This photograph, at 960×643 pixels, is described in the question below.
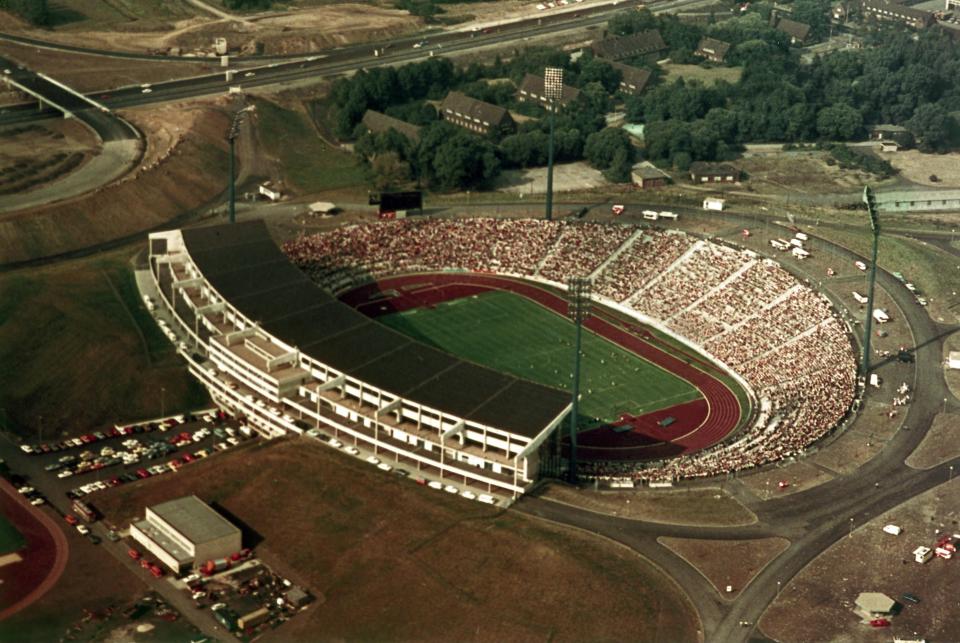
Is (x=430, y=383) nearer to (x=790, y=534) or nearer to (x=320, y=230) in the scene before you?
(x=790, y=534)

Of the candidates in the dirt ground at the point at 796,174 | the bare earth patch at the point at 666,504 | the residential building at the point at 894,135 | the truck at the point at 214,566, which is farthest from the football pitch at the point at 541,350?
the residential building at the point at 894,135

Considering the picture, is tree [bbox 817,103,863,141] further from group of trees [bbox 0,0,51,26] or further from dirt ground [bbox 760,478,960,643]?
group of trees [bbox 0,0,51,26]

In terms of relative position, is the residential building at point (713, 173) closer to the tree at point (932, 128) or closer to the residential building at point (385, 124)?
the tree at point (932, 128)

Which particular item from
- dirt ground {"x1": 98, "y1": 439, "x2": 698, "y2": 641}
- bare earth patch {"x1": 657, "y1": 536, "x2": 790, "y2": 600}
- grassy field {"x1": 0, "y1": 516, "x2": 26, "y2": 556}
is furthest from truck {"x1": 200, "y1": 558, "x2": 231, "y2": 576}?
bare earth patch {"x1": 657, "y1": 536, "x2": 790, "y2": 600}

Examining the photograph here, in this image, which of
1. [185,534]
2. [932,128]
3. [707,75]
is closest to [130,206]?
[185,534]

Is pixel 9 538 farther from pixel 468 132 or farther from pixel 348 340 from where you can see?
pixel 468 132
